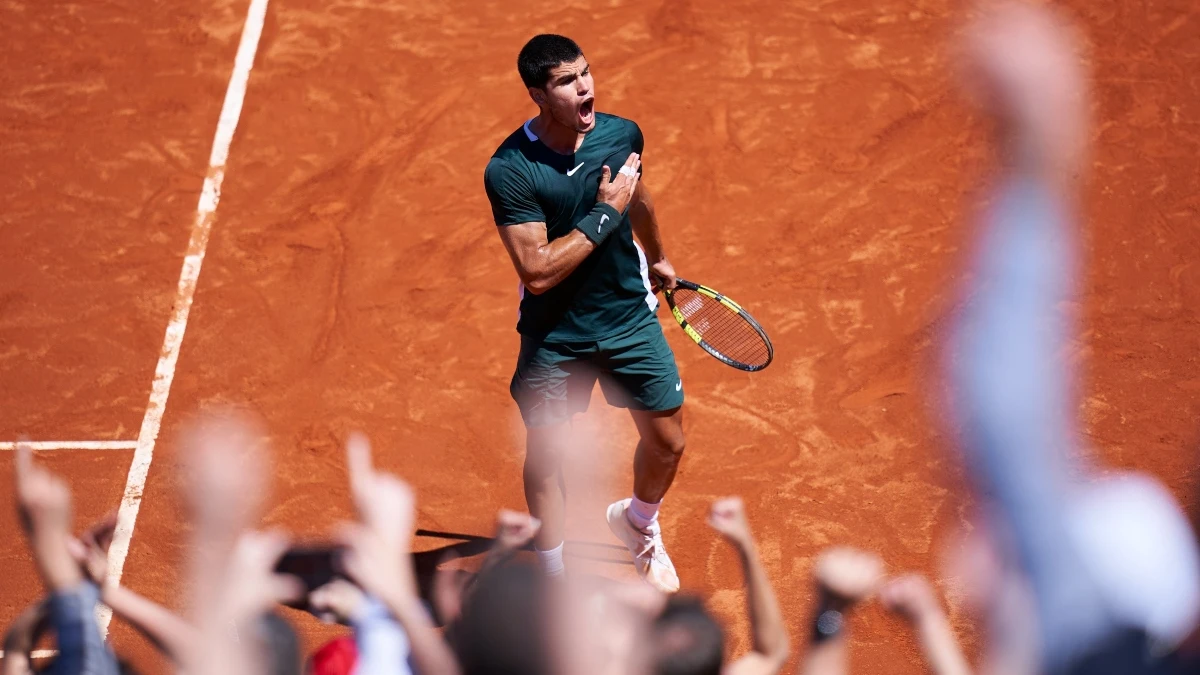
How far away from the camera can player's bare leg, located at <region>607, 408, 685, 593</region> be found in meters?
5.33

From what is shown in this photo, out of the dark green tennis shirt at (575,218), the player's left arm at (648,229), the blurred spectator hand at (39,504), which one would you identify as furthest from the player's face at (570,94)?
the blurred spectator hand at (39,504)

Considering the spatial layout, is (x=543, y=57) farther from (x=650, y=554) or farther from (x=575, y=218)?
(x=650, y=554)

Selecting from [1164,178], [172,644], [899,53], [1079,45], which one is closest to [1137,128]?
[1164,178]

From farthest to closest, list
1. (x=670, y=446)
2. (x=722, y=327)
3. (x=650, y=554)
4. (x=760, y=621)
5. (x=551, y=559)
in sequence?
(x=722, y=327), (x=650, y=554), (x=551, y=559), (x=670, y=446), (x=760, y=621)

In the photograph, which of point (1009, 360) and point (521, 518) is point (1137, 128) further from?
point (521, 518)

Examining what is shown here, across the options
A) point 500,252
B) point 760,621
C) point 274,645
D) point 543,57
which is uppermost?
point 543,57

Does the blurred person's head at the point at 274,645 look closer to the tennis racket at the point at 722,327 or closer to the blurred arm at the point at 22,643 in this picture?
the blurred arm at the point at 22,643

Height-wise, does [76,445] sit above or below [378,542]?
A: below

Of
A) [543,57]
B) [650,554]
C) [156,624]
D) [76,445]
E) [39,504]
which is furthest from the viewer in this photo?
[76,445]

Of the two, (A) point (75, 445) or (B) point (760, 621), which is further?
(A) point (75, 445)

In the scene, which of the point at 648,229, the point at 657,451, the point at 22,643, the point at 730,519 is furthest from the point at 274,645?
the point at 648,229

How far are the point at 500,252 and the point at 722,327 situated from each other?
2050 millimetres

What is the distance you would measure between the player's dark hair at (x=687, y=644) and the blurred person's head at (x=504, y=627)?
297mm

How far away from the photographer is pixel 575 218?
4961 millimetres
